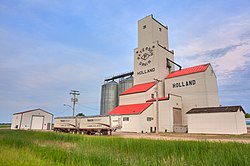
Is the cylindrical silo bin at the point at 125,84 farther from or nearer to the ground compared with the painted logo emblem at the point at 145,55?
nearer to the ground

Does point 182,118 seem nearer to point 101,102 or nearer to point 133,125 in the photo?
point 133,125

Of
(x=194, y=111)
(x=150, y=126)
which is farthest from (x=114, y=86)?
(x=194, y=111)

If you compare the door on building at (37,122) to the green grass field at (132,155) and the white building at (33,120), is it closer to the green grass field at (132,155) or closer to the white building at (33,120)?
the white building at (33,120)

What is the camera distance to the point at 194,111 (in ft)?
94.5

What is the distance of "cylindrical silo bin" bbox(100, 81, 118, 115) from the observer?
5119cm

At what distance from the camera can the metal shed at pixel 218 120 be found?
24930mm

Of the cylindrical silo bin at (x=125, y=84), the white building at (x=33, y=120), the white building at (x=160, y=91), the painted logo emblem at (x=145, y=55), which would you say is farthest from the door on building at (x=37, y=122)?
the painted logo emblem at (x=145, y=55)

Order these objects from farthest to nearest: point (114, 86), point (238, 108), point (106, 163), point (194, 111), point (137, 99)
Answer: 1. point (114, 86)
2. point (137, 99)
3. point (194, 111)
4. point (238, 108)
5. point (106, 163)

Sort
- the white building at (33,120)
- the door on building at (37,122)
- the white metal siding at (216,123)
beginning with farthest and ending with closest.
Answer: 1. the door on building at (37,122)
2. the white building at (33,120)
3. the white metal siding at (216,123)

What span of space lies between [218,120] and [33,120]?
41095 mm

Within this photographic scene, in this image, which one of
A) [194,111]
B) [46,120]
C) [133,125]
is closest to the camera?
[194,111]

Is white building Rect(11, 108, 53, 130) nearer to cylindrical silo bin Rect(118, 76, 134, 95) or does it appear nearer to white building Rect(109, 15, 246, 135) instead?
white building Rect(109, 15, 246, 135)

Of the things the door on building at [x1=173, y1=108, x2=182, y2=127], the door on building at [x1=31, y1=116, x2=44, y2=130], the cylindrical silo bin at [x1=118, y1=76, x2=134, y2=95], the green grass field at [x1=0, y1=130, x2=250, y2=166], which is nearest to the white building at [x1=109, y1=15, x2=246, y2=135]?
the door on building at [x1=173, y1=108, x2=182, y2=127]

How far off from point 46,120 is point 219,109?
1595 inches
